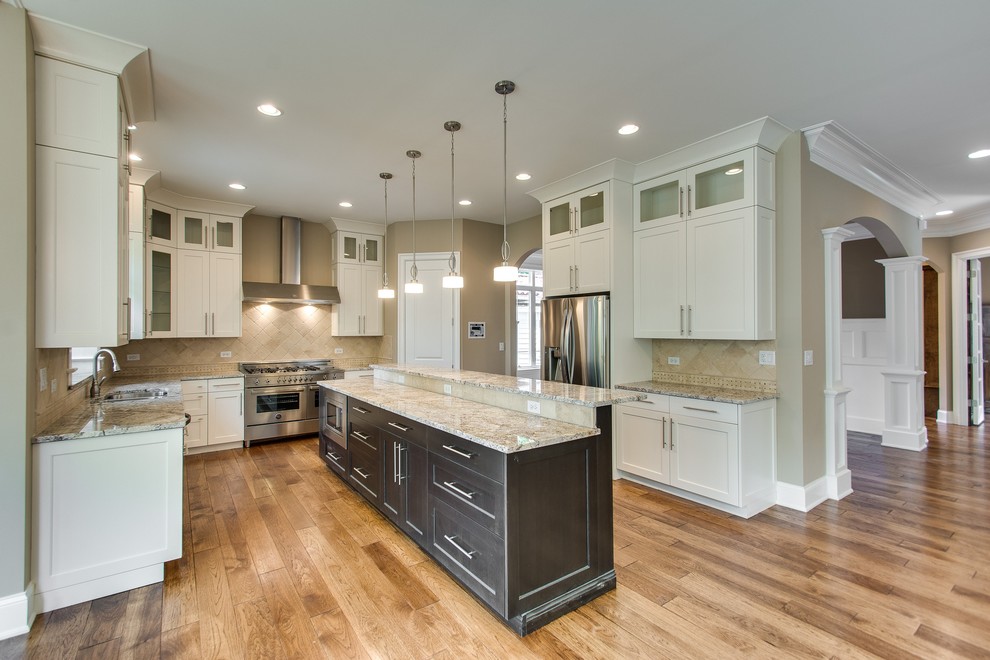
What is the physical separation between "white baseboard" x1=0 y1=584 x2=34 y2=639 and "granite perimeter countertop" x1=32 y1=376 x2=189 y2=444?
674 millimetres

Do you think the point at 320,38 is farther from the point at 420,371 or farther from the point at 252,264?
the point at 252,264

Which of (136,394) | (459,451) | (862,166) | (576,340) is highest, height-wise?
(862,166)

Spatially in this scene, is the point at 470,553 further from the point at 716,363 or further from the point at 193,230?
the point at 193,230

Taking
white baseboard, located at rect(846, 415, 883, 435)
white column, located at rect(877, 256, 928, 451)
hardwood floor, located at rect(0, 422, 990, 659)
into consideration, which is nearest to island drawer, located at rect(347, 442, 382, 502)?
hardwood floor, located at rect(0, 422, 990, 659)

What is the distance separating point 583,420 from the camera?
93.7 inches

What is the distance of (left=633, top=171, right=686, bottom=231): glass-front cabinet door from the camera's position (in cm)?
381

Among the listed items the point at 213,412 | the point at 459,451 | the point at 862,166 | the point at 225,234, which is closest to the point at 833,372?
the point at 862,166

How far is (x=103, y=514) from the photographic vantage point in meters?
2.32

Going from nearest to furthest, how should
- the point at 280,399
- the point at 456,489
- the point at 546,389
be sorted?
1. the point at 456,489
2. the point at 546,389
3. the point at 280,399

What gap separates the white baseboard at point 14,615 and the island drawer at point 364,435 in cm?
177

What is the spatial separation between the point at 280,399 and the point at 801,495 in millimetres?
5207

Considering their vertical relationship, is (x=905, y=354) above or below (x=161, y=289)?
below

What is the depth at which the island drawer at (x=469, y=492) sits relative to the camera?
6.81ft

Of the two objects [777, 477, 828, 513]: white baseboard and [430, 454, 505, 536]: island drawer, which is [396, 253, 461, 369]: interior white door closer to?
[430, 454, 505, 536]: island drawer
